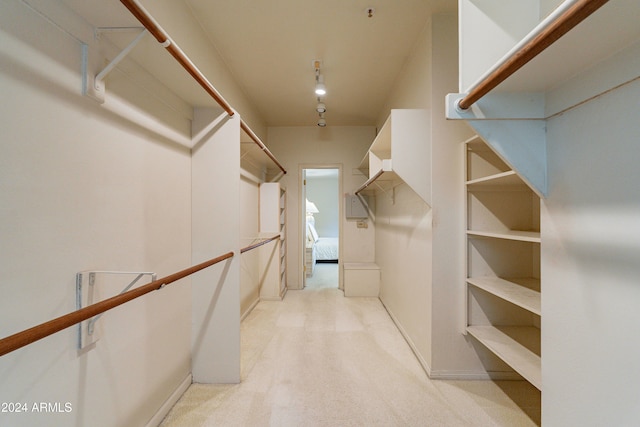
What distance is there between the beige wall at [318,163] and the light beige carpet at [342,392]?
5.69 feet

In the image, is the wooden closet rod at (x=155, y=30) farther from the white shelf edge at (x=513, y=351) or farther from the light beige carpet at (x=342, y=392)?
Result: the white shelf edge at (x=513, y=351)

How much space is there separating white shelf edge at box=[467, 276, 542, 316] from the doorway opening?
9.61 feet

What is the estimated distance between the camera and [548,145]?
1003mm

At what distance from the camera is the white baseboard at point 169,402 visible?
1.41 meters

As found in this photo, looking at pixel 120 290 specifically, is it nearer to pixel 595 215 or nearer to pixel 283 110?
pixel 595 215

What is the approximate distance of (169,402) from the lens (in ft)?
5.03

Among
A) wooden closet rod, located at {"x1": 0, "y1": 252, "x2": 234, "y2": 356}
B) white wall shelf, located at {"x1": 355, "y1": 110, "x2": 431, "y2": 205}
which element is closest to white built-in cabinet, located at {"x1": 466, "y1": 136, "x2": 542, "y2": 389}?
white wall shelf, located at {"x1": 355, "y1": 110, "x2": 431, "y2": 205}

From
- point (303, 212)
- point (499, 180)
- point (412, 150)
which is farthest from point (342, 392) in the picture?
point (303, 212)

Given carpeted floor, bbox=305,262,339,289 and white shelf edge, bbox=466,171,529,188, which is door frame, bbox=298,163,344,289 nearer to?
carpeted floor, bbox=305,262,339,289

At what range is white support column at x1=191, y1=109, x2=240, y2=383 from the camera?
5.90 feet

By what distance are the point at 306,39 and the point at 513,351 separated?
8.61 feet

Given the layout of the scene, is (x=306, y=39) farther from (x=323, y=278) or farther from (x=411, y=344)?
(x=323, y=278)

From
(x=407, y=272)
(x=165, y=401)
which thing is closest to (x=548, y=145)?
(x=407, y=272)

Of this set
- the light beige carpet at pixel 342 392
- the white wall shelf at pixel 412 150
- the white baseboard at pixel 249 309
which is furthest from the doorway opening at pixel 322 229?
the white wall shelf at pixel 412 150
